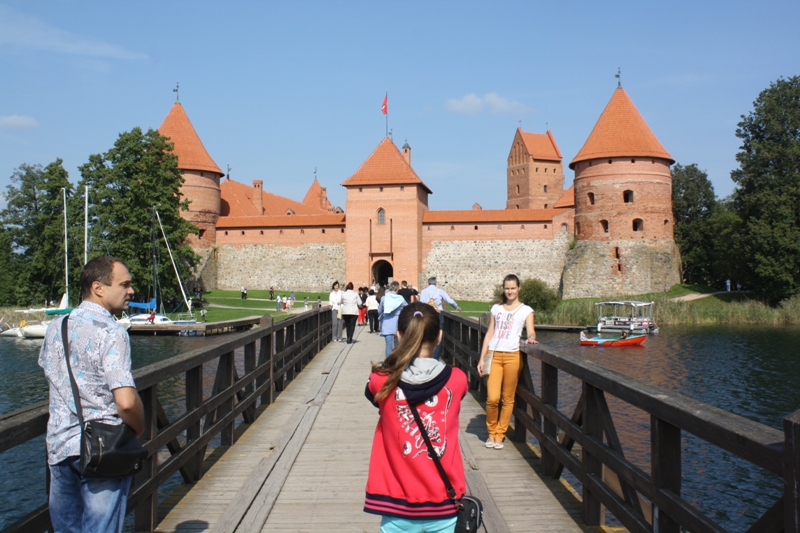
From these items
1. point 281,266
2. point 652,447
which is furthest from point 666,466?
point 281,266

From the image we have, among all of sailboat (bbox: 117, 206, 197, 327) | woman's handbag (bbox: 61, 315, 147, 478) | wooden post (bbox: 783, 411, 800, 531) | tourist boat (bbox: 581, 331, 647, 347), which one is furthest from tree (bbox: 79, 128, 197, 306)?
wooden post (bbox: 783, 411, 800, 531)

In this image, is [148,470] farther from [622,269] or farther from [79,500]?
[622,269]

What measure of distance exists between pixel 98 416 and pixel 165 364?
1.54m

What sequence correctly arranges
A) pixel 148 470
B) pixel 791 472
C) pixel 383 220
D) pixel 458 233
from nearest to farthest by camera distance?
pixel 791 472 → pixel 148 470 → pixel 383 220 → pixel 458 233

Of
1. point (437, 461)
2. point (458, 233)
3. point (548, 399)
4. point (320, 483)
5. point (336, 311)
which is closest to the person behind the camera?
point (437, 461)

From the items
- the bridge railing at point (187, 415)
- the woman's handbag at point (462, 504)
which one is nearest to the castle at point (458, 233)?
the bridge railing at point (187, 415)

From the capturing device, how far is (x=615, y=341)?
26.5 m

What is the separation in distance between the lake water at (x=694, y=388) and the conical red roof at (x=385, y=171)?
14477 millimetres

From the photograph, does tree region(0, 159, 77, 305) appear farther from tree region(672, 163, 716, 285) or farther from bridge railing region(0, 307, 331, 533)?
tree region(672, 163, 716, 285)

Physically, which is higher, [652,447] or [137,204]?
[137,204]

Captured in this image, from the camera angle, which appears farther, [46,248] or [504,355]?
[46,248]

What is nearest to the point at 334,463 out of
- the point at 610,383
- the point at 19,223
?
the point at 610,383

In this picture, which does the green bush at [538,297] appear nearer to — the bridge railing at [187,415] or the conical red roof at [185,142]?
the conical red roof at [185,142]

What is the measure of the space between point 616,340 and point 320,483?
23.2 metres
